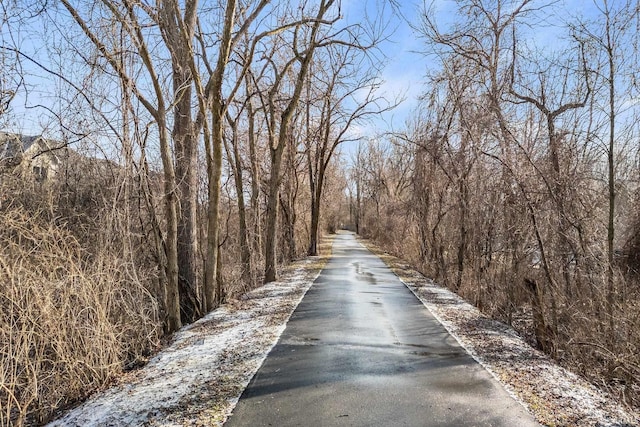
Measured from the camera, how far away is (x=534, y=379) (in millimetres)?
5168

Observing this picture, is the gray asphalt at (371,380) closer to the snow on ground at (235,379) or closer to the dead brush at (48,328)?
the snow on ground at (235,379)

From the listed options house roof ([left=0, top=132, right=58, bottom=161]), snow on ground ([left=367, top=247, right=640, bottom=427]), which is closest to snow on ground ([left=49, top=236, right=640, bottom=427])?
snow on ground ([left=367, top=247, right=640, bottom=427])

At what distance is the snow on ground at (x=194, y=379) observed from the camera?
411 centimetres

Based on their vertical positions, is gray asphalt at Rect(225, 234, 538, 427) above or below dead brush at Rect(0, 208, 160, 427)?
below

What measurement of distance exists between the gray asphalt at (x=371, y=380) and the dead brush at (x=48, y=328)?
6.27 feet

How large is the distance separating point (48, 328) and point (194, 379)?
1662mm

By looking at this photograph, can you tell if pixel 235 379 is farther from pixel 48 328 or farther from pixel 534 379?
pixel 534 379

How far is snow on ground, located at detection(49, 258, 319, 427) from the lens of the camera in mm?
4105

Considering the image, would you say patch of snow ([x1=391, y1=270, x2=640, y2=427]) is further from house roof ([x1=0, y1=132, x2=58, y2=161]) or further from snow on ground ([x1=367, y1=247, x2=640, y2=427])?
house roof ([x1=0, y1=132, x2=58, y2=161])

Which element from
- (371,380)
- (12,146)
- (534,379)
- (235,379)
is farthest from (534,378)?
(12,146)

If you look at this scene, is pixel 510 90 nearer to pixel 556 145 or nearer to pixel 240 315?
pixel 556 145

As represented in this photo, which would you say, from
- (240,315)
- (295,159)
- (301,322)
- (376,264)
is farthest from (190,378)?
(295,159)

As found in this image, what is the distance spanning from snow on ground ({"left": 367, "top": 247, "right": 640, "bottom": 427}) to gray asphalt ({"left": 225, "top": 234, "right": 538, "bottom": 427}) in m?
0.21

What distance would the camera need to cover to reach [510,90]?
1121 cm
